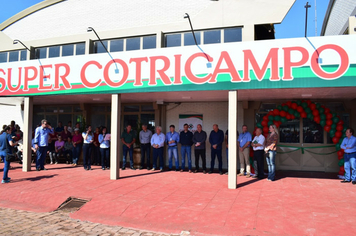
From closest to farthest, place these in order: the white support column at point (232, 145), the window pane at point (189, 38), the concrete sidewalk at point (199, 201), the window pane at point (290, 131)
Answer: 1. the concrete sidewalk at point (199, 201)
2. the white support column at point (232, 145)
3. the window pane at point (290, 131)
4. the window pane at point (189, 38)

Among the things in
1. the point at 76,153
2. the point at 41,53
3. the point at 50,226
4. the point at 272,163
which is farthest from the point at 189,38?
the point at 50,226

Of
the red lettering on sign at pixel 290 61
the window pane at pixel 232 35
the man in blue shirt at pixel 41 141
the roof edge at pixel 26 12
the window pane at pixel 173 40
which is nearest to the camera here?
the red lettering on sign at pixel 290 61

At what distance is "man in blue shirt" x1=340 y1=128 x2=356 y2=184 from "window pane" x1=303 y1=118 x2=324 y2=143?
1975 mm

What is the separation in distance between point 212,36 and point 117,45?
454cm

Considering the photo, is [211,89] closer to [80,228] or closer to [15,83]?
[80,228]

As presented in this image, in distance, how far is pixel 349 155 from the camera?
802 centimetres

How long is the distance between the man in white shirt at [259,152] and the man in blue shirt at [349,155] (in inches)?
92.0

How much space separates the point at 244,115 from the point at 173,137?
2910 mm

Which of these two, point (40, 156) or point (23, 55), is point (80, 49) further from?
point (40, 156)

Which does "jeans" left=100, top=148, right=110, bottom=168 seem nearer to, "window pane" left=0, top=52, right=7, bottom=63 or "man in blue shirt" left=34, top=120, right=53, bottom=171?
"man in blue shirt" left=34, top=120, right=53, bottom=171

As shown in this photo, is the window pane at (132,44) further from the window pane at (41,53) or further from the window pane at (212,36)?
the window pane at (41,53)

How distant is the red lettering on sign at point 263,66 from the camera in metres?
7.26

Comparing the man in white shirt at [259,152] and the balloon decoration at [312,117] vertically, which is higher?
the balloon decoration at [312,117]

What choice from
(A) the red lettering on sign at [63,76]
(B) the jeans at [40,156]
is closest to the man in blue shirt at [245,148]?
(A) the red lettering on sign at [63,76]
